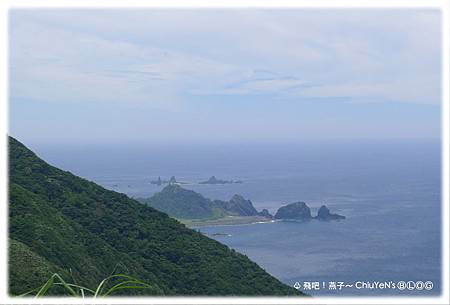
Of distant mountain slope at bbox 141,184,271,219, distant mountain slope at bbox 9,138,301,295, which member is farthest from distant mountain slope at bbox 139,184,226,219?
distant mountain slope at bbox 9,138,301,295

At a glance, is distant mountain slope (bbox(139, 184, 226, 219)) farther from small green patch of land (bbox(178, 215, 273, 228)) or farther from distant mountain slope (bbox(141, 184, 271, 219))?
small green patch of land (bbox(178, 215, 273, 228))

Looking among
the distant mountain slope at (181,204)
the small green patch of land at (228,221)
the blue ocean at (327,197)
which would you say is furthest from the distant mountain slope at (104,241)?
the distant mountain slope at (181,204)

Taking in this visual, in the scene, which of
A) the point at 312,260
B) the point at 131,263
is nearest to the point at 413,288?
the point at 131,263

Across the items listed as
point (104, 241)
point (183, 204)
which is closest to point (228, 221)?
point (183, 204)

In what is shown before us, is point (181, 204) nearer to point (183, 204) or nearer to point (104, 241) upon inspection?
point (183, 204)

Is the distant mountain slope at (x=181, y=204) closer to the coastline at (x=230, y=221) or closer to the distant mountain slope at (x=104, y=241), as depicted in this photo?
the coastline at (x=230, y=221)
